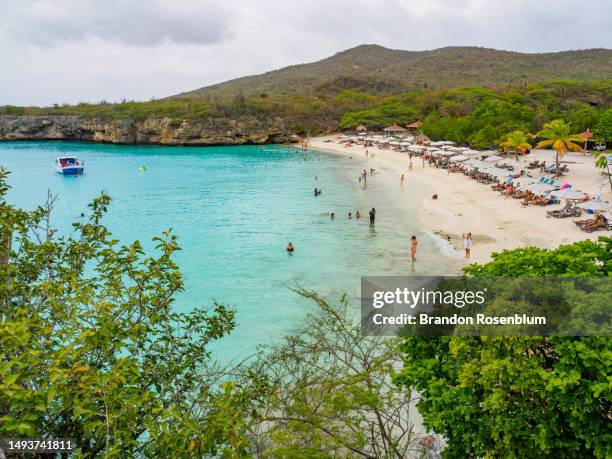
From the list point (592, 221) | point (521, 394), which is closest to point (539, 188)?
point (592, 221)

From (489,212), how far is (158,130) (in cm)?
8101

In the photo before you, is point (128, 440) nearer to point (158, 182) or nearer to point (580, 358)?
point (580, 358)

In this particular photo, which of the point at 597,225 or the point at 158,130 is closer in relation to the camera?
the point at 597,225

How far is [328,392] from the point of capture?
6.82m

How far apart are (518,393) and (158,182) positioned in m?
50.9

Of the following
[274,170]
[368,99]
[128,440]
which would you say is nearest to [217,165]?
[274,170]

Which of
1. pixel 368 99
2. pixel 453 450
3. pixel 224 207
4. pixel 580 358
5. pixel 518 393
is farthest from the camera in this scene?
pixel 368 99

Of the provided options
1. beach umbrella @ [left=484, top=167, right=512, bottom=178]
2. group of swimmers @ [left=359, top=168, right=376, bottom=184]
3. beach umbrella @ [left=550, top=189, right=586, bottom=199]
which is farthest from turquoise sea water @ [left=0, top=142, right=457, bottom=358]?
beach umbrella @ [left=550, top=189, right=586, bottom=199]

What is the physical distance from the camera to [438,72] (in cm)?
15162

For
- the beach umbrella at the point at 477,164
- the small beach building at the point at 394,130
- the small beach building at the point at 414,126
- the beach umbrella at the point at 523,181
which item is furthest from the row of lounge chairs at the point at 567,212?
the small beach building at the point at 414,126

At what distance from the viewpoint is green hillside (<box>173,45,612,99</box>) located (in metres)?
128

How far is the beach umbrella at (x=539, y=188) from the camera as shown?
29.7 m

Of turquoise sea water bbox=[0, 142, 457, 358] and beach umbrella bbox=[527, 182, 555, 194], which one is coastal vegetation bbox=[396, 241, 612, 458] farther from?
beach umbrella bbox=[527, 182, 555, 194]

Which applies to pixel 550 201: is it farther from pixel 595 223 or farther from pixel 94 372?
pixel 94 372
